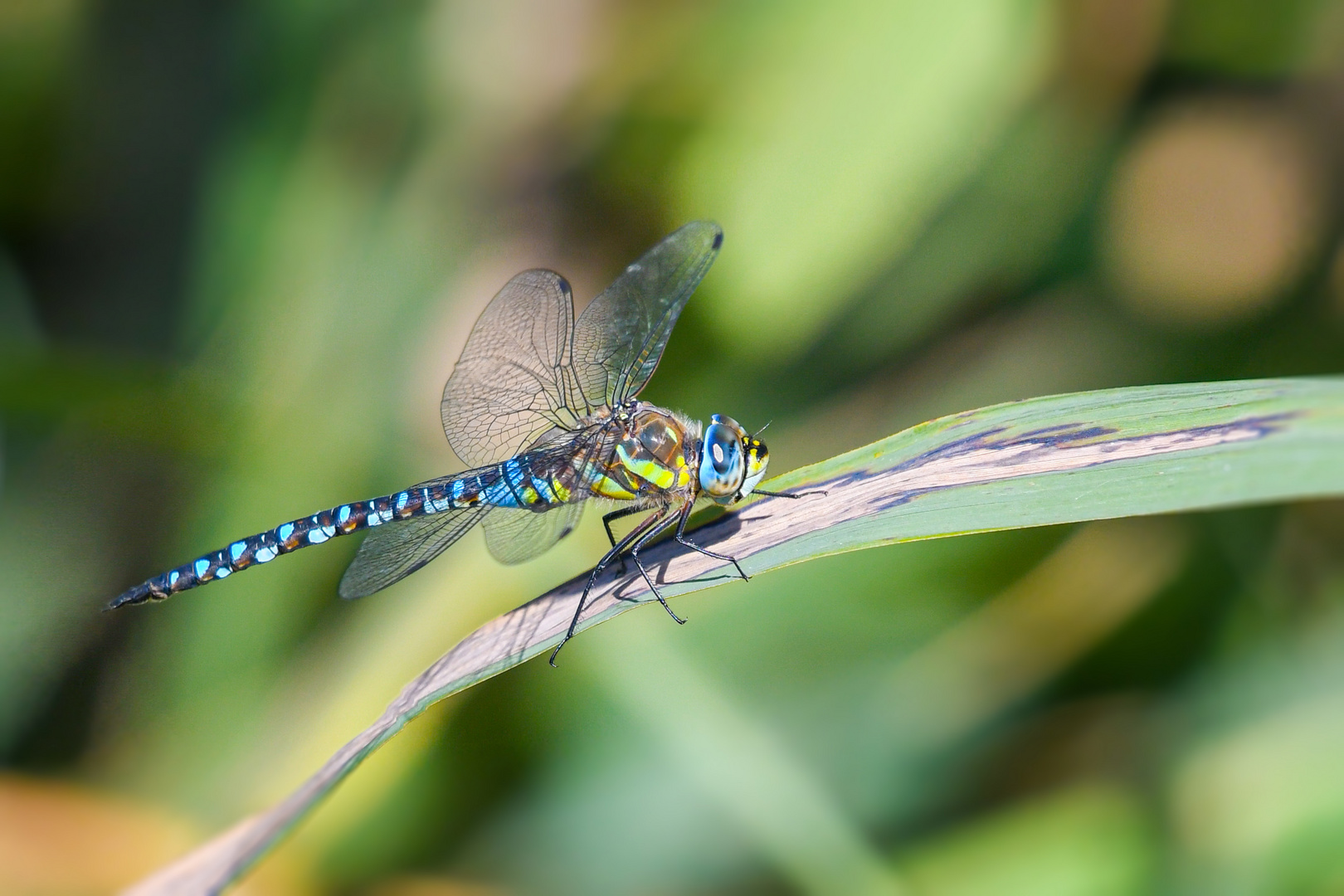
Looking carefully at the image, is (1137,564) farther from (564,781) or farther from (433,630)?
(433,630)

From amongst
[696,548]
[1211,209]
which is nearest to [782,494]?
[696,548]

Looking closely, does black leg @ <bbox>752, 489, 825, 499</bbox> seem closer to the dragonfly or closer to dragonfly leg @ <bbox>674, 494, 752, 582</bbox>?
dragonfly leg @ <bbox>674, 494, 752, 582</bbox>

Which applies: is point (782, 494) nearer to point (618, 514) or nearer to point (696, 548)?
point (696, 548)

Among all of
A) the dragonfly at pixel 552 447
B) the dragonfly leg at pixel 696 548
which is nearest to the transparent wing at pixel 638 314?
the dragonfly at pixel 552 447

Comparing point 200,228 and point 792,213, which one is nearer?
point 792,213

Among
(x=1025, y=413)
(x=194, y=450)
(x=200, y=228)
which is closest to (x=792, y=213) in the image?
(x=1025, y=413)

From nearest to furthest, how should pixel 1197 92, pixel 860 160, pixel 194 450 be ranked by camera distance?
1. pixel 860 160
2. pixel 194 450
3. pixel 1197 92

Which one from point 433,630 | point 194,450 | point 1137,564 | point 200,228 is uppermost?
point 200,228
